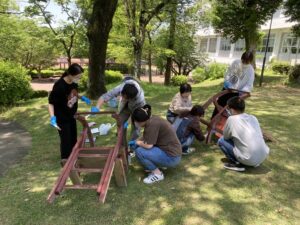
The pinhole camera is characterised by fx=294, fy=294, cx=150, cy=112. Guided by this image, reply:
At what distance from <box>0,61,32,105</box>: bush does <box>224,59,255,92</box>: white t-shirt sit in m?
7.03

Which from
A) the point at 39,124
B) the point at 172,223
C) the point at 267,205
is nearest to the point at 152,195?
the point at 172,223

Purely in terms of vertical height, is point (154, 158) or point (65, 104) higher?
point (65, 104)

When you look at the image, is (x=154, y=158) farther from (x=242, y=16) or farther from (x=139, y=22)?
(x=242, y=16)

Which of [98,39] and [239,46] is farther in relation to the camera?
[239,46]

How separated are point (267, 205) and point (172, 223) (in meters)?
1.19

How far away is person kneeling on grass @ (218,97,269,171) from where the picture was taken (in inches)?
157

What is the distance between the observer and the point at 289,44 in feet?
83.0

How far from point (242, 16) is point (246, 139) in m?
11.5

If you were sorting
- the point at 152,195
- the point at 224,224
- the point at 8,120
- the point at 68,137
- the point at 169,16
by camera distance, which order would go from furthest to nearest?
the point at 169,16, the point at 8,120, the point at 68,137, the point at 152,195, the point at 224,224

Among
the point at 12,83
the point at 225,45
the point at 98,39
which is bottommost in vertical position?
the point at 12,83

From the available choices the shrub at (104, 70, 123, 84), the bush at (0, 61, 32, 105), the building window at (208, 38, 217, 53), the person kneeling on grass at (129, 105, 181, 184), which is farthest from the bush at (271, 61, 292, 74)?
the building window at (208, 38, 217, 53)

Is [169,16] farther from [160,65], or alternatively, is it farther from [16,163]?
[16,163]

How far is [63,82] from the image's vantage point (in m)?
4.06

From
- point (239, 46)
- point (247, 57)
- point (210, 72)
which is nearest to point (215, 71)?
point (210, 72)
